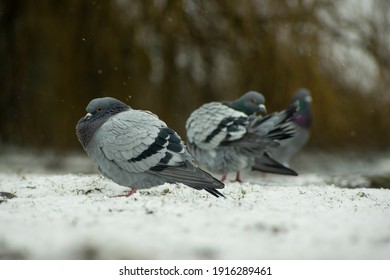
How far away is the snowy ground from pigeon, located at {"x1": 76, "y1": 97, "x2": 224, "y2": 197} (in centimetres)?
21

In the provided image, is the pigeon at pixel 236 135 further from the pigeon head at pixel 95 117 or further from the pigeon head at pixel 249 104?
the pigeon head at pixel 95 117

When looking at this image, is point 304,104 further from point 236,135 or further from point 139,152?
point 139,152

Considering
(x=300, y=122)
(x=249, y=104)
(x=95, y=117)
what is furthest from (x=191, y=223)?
(x=300, y=122)

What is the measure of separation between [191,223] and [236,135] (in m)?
2.91

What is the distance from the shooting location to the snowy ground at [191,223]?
3691 mm

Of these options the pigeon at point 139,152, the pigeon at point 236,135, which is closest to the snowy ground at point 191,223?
the pigeon at point 139,152

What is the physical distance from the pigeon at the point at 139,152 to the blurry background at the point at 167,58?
4132 millimetres

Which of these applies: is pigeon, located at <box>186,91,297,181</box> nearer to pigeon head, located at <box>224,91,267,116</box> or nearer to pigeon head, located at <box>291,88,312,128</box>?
pigeon head, located at <box>224,91,267,116</box>

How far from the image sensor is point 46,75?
9.70 metres

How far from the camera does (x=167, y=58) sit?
961cm

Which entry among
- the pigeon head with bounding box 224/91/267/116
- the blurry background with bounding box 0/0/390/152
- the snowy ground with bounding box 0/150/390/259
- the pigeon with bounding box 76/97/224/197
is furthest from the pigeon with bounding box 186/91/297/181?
the blurry background with bounding box 0/0/390/152

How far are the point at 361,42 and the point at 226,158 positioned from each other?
4.92 meters

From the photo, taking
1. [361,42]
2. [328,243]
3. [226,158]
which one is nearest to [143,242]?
[328,243]

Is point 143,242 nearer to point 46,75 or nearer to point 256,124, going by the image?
point 256,124
